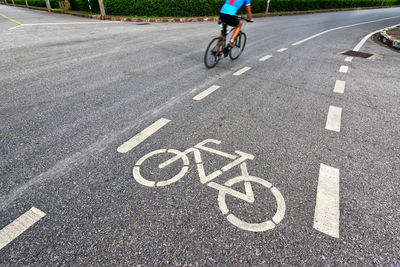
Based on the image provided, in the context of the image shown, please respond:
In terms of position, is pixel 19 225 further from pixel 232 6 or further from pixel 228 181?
pixel 232 6

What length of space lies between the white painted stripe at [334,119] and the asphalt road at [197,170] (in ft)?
0.06

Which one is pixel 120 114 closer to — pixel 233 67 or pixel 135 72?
pixel 135 72

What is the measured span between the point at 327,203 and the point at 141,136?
86.7 inches

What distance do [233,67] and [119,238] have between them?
16.8 ft

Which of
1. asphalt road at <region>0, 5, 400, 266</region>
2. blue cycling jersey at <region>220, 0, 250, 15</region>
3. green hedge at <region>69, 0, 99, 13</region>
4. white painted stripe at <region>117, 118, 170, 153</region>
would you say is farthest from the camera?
green hedge at <region>69, 0, 99, 13</region>

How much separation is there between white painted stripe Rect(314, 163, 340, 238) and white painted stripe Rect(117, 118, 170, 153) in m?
2.06

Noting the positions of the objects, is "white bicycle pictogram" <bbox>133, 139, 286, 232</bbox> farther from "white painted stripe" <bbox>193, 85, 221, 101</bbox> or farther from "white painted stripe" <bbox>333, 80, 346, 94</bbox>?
"white painted stripe" <bbox>333, 80, 346, 94</bbox>

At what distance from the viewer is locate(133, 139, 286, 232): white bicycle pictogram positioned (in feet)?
6.20

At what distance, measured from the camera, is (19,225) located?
1816 mm

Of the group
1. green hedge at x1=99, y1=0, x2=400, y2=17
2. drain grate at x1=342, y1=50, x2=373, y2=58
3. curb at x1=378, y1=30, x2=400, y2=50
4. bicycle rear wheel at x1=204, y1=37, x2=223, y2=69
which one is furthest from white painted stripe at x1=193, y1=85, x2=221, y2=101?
green hedge at x1=99, y1=0, x2=400, y2=17

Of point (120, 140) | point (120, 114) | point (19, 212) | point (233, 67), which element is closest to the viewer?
point (19, 212)

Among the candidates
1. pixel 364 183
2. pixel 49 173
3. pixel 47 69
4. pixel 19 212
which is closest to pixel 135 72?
pixel 47 69

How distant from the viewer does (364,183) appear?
2309 mm

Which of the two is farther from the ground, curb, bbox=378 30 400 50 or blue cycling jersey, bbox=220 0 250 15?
blue cycling jersey, bbox=220 0 250 15
